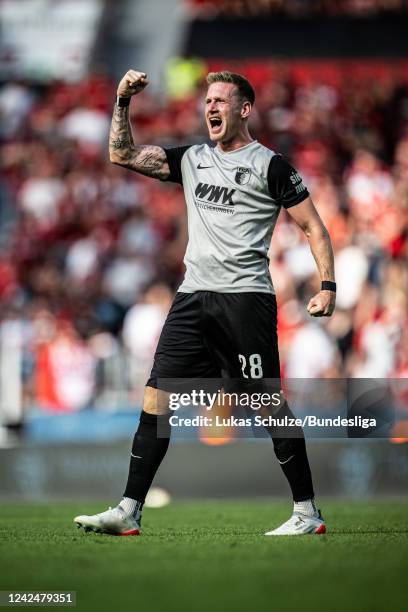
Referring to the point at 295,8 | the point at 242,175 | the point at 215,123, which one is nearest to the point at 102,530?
the point at 242,175

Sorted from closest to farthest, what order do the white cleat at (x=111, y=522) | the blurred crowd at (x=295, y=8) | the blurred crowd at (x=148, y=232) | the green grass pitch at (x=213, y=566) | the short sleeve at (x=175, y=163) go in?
the green grass pitch at (x=213, y=566) → the white cleat at (x=111, y=522) → the short sleeve at (x=175, y=163) → the blurred crowd at (x=148, y=232) → the blurred crowd at (x=295, y=8)

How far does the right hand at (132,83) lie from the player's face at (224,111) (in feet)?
1.21

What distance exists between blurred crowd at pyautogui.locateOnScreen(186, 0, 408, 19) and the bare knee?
1471 cm

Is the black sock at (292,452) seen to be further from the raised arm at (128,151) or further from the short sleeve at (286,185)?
the raised arm at (128,151)

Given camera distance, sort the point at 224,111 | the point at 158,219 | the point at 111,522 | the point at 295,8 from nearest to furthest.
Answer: the point at 111,522
the point at 224,111
the point at 158,219
the point at 295,8

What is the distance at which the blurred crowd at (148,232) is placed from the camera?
1201 centimetres

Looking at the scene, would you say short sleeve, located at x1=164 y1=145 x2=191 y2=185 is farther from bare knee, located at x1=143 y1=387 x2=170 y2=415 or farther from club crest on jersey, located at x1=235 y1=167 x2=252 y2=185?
bare knee, located at x1=143 y1=387 x2=170 y2=415

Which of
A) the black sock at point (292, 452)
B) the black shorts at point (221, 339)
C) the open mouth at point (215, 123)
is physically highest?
the open mouth at point (215, 123)

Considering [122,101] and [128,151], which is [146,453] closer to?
[128,151]

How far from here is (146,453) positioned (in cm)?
648

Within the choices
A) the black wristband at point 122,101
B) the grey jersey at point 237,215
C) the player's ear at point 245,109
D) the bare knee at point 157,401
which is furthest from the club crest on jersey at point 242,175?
the bare knee at point 157,401

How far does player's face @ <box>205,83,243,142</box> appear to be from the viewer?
21.6ft

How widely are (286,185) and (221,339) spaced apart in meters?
0.88

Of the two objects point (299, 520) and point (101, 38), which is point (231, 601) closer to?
point (299, 520)
